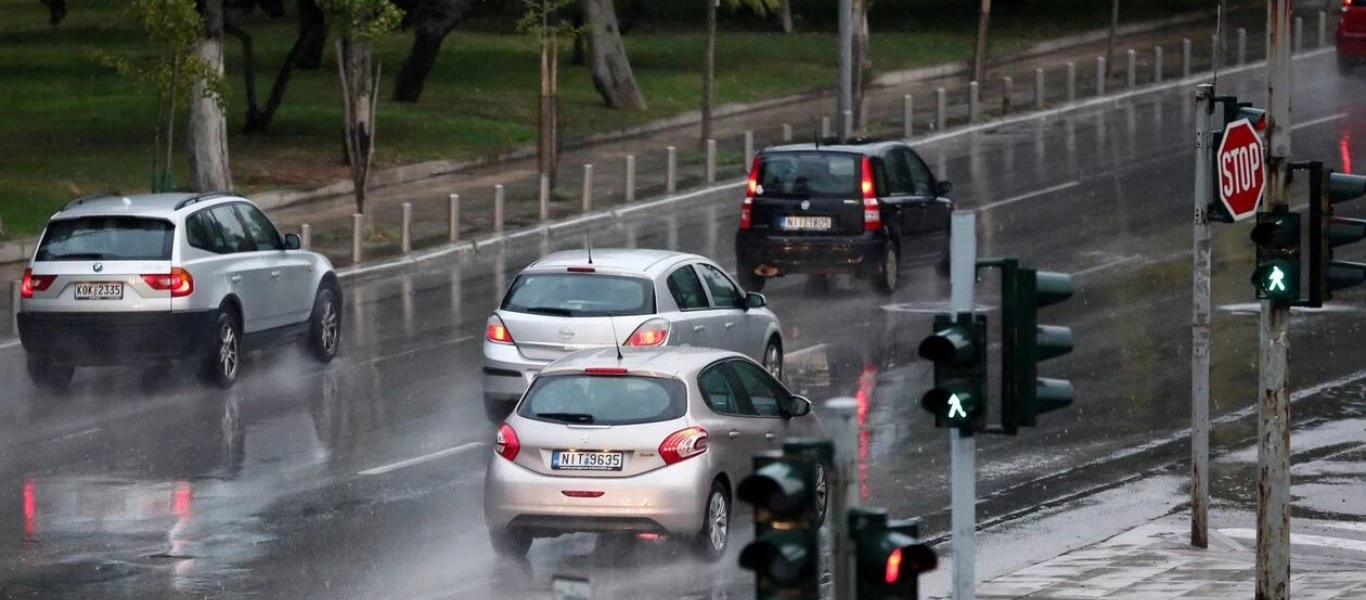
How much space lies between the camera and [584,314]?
1816 centimetres

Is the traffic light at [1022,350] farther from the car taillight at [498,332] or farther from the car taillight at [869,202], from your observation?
the car taillight at [869,202]

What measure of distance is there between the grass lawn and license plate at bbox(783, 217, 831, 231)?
10.8m

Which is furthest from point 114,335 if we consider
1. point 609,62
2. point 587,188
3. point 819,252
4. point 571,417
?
point 609,62

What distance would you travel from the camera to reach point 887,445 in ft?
58.7

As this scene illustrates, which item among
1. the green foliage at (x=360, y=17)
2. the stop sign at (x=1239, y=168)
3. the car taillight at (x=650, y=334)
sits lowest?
the car taillight at (x=650, y=334)

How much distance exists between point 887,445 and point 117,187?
1931cm

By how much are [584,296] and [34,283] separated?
5.31 metres

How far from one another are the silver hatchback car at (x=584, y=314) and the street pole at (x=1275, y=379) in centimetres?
642

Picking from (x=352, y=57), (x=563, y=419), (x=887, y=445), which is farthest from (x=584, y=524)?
(x=352, y=57)

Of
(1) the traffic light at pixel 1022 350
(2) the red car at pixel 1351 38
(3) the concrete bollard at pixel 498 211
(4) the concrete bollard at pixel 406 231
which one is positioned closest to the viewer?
(1) the traffic light at pixel 1022 350

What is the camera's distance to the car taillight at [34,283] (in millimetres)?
20078

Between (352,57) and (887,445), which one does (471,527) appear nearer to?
(887,445)

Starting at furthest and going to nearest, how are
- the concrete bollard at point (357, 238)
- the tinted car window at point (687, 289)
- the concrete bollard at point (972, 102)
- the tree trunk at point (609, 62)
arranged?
the tree trunk at point (609, 62) < the concrete bollard at point (972, 102) < the concrete bollard at point (357, 238) < the tinted car window at point (687, 289)

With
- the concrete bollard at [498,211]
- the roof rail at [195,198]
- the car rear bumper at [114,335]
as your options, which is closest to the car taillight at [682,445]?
the car rear bumper at [114,335]
